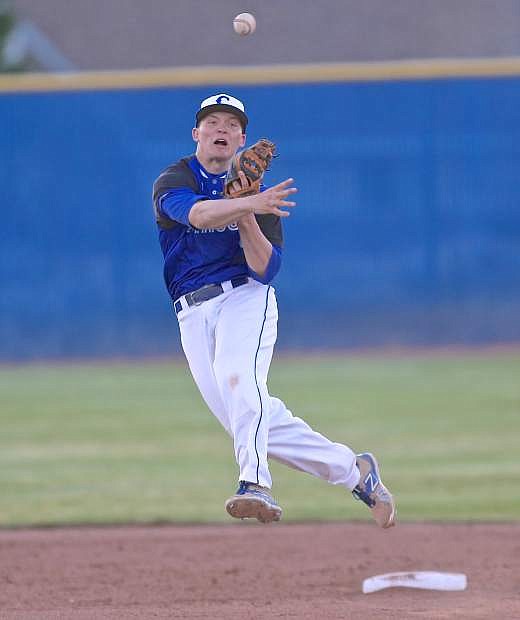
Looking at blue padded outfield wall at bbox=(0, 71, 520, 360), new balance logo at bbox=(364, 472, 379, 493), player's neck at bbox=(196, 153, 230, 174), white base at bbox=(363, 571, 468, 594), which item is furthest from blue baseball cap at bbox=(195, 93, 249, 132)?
blue padded outfield wall at bbox=(0, 71, 520, 360)

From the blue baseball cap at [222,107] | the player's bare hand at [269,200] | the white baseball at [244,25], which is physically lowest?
the player's bare hand at [269,200]

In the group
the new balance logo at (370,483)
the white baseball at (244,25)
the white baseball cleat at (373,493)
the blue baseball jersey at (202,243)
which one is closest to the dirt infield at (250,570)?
the white baseball cleat at (373,493)

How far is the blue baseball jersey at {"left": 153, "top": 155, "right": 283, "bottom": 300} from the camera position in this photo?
4926 mm

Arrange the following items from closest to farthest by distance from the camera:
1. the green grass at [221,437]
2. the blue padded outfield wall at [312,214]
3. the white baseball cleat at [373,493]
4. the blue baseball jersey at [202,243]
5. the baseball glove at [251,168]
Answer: the baseball glove at [251,168], the blue baseball jersey at [202,243], the white baseball cleat at [373,493], the green grass at [221,437], the blue padded outfield wall at [312,214]

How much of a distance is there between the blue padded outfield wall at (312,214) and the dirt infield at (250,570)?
618 cm

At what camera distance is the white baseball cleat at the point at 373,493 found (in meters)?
5.11

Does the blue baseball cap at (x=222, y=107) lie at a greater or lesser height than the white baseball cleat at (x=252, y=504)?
greater

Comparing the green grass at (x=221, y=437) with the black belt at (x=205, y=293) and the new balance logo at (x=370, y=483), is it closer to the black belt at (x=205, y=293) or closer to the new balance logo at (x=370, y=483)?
the new balance logo at (x=370, y=483)

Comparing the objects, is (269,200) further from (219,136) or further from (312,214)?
(312,214)

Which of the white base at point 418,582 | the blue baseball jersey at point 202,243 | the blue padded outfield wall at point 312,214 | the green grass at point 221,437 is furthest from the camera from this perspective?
the blue padded outfield wall at point 312,214

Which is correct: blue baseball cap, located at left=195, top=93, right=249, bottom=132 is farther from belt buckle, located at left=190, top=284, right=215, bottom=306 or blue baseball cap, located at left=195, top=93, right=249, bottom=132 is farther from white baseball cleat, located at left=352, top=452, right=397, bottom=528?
white baseball cleat, located at left=352, top=452, right=397, bottom=528

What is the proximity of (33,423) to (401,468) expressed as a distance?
3189mm

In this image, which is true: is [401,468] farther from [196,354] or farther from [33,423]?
[196,354]

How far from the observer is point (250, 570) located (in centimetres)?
601
